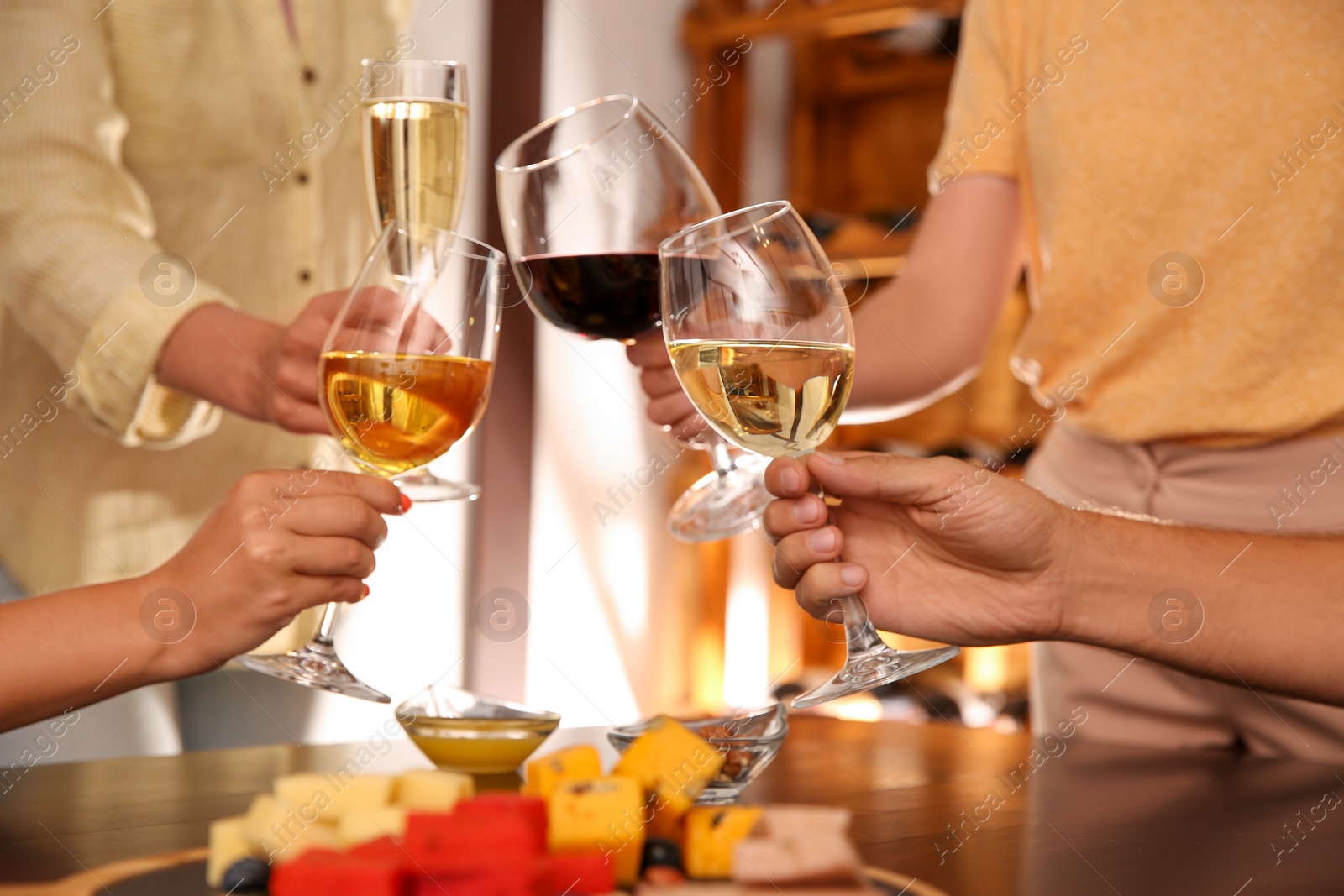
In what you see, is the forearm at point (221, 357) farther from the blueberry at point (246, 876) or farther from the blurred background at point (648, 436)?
the blurred background at point (648, 436)

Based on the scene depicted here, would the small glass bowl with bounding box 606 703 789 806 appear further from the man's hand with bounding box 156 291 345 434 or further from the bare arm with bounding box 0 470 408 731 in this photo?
the man's hand with bounding box 156 291 345 434

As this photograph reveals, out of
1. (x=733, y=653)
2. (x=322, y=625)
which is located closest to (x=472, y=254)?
(x=322, y=625)

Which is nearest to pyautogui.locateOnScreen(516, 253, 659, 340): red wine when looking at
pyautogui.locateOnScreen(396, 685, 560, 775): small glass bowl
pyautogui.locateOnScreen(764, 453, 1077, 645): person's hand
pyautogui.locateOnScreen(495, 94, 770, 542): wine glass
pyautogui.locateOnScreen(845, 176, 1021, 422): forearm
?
pyautogui.locateOnScreen(495, 94, 770, 542): wine glass

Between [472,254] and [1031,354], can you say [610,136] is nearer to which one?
[472,254]

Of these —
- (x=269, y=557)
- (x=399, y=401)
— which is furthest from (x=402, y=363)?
(x=269, y=557)

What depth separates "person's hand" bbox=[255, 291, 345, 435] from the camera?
3.34ft

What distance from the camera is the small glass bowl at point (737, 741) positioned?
0.71 meters

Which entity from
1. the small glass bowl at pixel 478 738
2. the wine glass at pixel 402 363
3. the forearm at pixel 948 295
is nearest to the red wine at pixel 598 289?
the wine glass at pixel 402 363

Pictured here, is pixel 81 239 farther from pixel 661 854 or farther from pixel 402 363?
pixel 661 854

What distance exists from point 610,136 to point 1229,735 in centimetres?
84

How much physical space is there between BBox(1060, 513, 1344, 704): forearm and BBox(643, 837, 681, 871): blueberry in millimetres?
405

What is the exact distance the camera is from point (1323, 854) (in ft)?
2.20

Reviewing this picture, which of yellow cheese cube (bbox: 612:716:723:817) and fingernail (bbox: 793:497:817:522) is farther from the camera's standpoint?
fingernail (bbox: 793:497:817:522)

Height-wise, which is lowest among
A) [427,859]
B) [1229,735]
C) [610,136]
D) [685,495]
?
[1229,735]
